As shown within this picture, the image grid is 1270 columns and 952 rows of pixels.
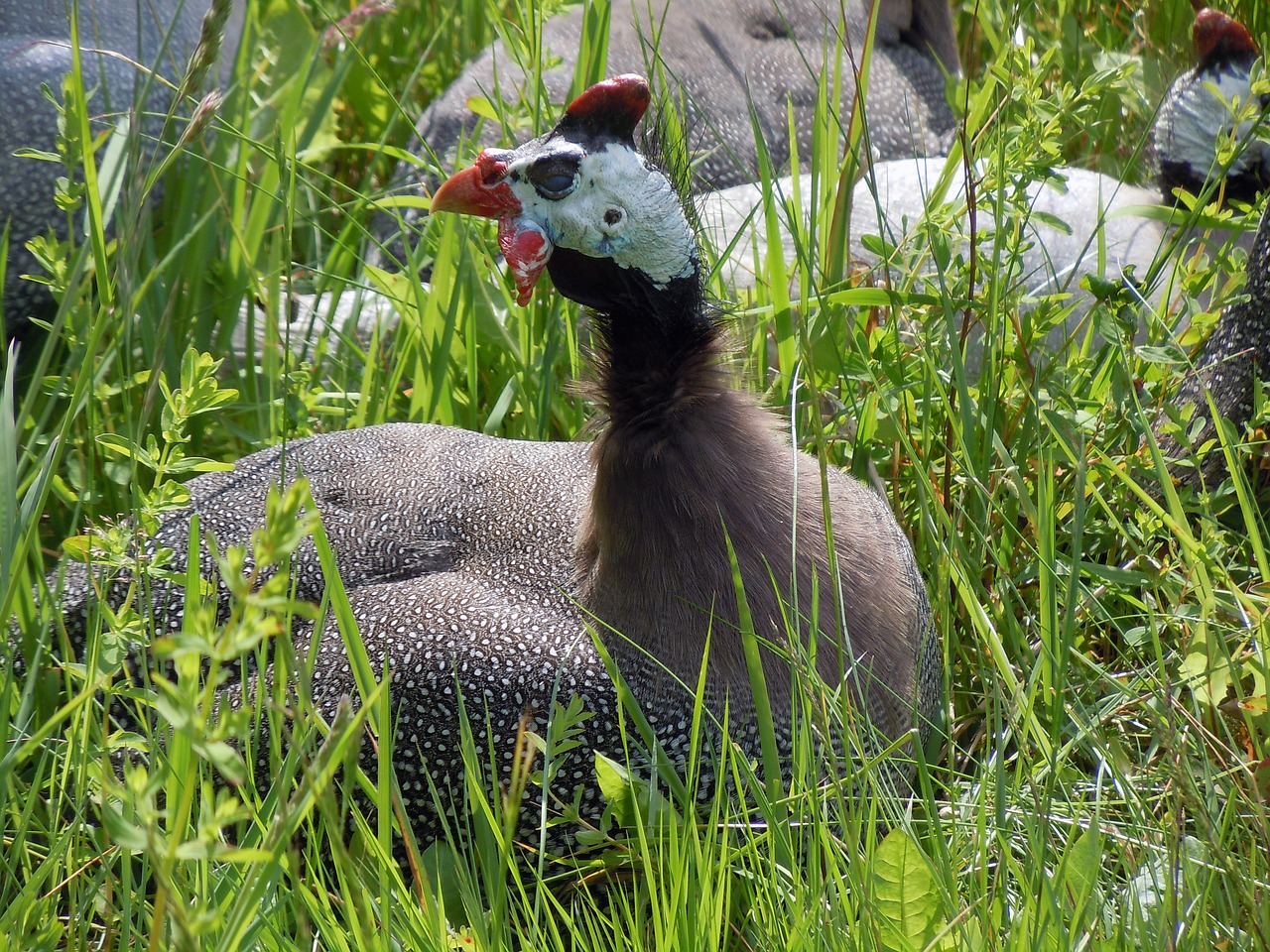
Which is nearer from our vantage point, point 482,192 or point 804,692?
point 804,692

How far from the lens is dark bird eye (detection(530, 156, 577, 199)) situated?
1.76 m

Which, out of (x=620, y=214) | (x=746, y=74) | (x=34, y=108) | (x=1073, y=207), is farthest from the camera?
(x=746, y=74)

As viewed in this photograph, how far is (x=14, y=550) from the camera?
150cm

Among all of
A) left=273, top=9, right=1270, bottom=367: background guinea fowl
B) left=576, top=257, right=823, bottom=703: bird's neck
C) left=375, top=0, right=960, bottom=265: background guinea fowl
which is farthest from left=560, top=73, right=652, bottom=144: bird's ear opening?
left=375, top=0, right=960, bottom=265: background guinea fowl

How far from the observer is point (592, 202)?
69.4 inches

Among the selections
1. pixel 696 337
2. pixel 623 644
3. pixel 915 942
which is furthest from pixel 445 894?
pixel 696 337

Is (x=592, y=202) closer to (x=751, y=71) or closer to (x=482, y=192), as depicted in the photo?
(x=482, y=192)

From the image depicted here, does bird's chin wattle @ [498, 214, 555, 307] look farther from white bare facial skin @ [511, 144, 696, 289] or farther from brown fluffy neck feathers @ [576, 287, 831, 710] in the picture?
brown fluffy neck feathers @ [576, 287, 831, 710]

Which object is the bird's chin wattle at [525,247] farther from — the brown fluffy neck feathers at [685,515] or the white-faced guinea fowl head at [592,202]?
the brown fluffy neck feathers at [685,515]

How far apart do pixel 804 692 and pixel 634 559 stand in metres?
0.34

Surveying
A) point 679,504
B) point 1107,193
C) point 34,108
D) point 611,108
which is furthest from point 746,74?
point 679,504

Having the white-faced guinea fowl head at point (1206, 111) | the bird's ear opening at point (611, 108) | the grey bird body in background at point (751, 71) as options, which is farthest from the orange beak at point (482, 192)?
the white-faced guinea fowl head at point (1206, 111)

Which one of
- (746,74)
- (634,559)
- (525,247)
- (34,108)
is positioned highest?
(746,74)

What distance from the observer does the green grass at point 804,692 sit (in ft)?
4.46
